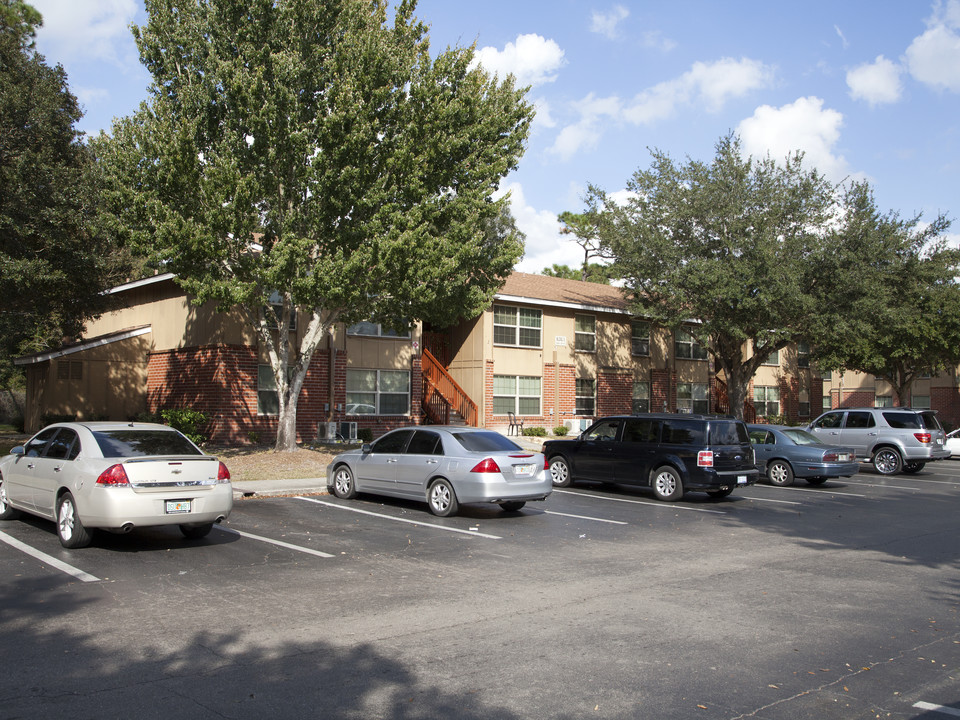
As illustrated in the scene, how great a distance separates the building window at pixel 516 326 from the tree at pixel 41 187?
1398cm

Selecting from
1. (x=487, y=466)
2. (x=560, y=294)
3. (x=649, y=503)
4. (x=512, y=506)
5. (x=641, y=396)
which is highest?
(x=560, y=294)

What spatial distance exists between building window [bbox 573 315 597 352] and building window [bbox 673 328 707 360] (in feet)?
17.8

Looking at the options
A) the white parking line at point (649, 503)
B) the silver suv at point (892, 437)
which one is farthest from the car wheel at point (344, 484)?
the silver suv at point (892, 437)

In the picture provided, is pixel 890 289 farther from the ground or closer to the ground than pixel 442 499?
farther from the ground

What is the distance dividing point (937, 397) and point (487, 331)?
3460cm

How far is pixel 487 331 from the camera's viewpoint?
29.7 meters

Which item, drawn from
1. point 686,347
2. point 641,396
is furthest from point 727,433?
point 686,347

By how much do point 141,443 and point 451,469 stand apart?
466cm

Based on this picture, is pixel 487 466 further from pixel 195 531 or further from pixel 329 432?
pixel 329 432

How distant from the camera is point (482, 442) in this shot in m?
12.8

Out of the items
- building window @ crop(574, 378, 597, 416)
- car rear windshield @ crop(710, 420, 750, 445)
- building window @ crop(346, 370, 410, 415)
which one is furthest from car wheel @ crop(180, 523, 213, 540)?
building window @ crop(574, 378, 597, 416)

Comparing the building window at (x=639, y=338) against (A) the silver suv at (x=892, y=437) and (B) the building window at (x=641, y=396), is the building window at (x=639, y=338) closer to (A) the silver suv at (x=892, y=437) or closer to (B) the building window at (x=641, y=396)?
(B) the building window at (x=641, y=396)

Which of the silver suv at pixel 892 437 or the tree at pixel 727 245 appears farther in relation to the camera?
the tree at pixel 727 245

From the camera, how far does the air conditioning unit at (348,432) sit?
2475cm
